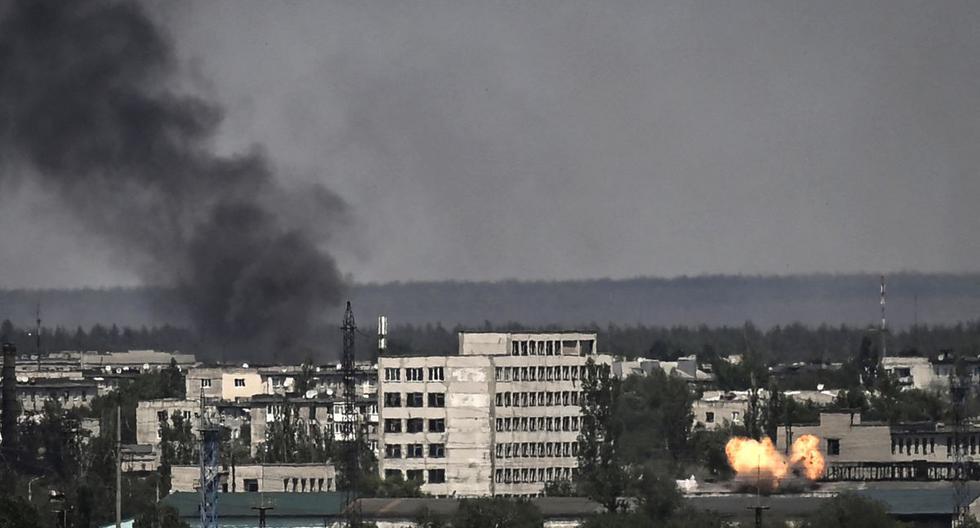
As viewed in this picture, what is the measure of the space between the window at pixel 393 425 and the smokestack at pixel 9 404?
2704cm

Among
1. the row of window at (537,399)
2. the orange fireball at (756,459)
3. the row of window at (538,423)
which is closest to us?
the orange fireball at (756,459)

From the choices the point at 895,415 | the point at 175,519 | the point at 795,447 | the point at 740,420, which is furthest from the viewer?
the point at 740,420

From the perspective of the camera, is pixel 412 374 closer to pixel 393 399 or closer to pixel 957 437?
pixel 393 399

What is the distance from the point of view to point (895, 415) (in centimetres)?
15338

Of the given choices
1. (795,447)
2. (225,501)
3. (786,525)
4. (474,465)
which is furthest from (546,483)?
(786,525)

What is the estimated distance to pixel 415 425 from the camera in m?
141

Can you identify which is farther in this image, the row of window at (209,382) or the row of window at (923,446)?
the row of window at (209,382)

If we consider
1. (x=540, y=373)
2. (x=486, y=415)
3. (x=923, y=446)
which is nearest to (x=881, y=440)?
(x=923, y=446)

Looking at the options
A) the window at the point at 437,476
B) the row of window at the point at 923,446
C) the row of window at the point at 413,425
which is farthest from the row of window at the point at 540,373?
the row of window at the point at 923,446

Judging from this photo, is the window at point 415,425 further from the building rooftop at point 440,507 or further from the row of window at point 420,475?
the building rooftop at point 440,507

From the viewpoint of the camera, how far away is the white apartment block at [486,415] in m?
140

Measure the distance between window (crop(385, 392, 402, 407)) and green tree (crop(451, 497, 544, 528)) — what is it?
91.3 ft

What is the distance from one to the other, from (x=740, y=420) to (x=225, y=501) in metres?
53.1

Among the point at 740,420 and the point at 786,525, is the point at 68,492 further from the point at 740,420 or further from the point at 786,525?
the point at 740,420
